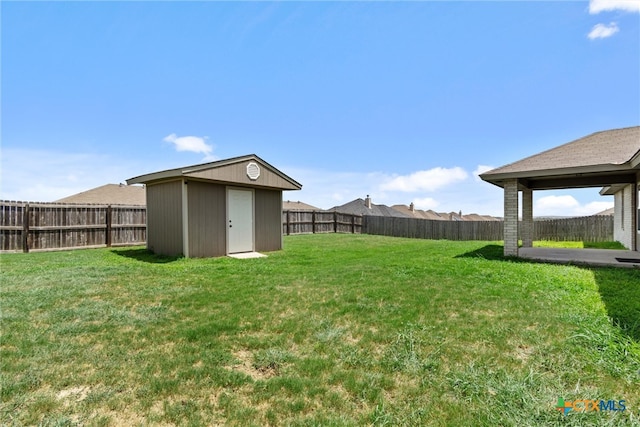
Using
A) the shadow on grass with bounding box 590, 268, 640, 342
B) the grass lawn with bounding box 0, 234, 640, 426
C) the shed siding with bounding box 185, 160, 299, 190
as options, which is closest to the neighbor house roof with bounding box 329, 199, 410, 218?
the shed siding with bounding box 185, 160, 299, 190

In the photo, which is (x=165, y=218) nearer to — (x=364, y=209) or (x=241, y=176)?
(x=241, y=176)

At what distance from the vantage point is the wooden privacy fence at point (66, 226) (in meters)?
9.56

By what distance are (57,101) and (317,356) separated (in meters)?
10.9

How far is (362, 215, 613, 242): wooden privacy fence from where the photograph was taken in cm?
1398

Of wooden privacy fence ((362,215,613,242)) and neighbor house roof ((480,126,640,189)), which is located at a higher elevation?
neighbor house roof ((480,126,640,189))

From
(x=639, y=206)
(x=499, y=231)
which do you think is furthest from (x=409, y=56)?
(x=499, y=231)

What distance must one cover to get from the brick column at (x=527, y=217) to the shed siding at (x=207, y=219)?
10843mm

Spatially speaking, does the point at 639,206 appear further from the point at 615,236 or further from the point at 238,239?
the point at 238,239

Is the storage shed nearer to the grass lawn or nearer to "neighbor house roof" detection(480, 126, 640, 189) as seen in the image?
the grass lawn

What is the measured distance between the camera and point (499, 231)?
638 inches

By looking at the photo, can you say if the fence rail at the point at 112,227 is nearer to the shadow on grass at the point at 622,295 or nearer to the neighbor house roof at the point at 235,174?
the neighbor house roof at the point at 235,174

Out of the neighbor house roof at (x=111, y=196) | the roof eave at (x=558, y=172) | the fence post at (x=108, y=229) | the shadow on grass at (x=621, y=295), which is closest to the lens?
the shadow on grass at (x=621, y=295)

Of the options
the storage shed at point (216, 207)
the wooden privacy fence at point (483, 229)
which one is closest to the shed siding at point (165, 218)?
the storage shed at point (216, 207)

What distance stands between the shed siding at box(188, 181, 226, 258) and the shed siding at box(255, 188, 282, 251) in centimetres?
126
